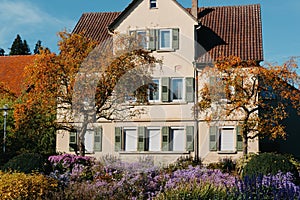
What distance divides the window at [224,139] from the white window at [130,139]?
392 centimetres

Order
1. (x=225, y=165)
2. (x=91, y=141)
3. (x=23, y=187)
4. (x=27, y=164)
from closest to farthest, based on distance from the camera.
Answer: (x=23, y=187) < (x=27, y=164) < (x=225, y=165) < (x=91, y=141)

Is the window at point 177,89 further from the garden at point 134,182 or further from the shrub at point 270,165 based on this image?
the shrub at point 270,165

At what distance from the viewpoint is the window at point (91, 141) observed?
93.2 ft

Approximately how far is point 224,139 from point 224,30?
621cm

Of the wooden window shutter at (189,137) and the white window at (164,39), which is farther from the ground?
the white window at (164,39)

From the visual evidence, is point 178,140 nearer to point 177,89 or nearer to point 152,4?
point 177,89

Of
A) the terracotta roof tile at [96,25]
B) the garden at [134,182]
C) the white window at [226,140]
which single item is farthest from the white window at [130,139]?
the garden at [134,182]

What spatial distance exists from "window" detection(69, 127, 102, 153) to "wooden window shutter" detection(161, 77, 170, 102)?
3692mm

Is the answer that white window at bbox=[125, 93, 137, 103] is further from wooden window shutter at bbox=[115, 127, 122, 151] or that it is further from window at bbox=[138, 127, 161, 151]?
wooden window shutter at bbox=[115, 127, 122, 151]

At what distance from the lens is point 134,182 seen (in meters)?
14.8

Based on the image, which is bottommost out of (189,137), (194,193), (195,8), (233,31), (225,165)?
(225,165)

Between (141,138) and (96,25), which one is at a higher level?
(96,25)

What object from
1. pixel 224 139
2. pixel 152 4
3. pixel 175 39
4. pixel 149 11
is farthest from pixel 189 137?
pixel 152 4

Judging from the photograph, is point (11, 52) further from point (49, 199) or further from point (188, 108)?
point (49, 199)
